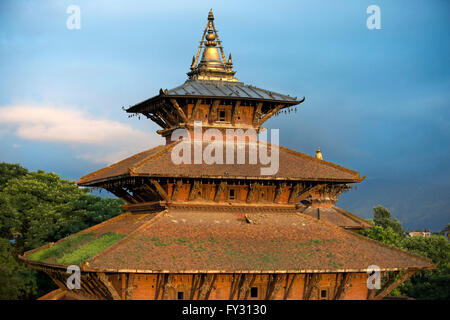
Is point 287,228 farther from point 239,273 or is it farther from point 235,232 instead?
point 239,273

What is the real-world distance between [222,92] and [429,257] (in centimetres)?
4058

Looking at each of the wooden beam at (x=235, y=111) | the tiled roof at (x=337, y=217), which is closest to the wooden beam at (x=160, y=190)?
the wooden beam at (x=235, y=111)

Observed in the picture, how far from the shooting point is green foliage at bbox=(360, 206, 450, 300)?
51.0 metres

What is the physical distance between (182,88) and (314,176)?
25.8 ft

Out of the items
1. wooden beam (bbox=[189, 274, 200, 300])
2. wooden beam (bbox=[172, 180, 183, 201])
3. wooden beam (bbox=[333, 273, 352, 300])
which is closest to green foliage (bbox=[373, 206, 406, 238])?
wooden beam (bbox=[333, 273, 352, 300])

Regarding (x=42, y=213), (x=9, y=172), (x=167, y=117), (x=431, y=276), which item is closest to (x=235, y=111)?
(x=167, y=117)

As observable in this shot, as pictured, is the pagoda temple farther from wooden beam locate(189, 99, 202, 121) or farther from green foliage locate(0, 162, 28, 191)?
green foliage locate(0, 162, 28, 191)

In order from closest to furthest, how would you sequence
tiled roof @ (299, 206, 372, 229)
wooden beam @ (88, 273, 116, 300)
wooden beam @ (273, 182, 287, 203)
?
wooden beam @ (88, 273, 116, 300) → wooden beam @ (273, 182, 287, 203) → tiled roof @ (299, 206, 372, 229)

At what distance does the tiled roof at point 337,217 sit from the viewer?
5412cm

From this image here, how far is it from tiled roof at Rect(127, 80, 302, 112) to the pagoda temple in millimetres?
64

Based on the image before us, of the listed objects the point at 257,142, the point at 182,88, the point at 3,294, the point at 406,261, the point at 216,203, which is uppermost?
the point at 182,88

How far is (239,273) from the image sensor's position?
2703 cm

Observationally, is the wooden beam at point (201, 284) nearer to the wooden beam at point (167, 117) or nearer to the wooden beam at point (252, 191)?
the wooden beam at point (252, 191)
